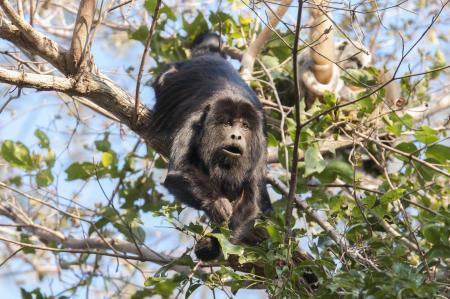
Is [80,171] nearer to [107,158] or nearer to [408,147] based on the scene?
[107,158]

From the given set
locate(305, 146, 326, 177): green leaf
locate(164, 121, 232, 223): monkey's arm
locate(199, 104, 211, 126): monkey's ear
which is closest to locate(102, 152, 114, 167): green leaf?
locate(164, 121, 232, 223): monkey's arm

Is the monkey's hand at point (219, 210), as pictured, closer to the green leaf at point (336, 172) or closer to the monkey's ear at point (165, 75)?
the green leaf at point (336, 172)

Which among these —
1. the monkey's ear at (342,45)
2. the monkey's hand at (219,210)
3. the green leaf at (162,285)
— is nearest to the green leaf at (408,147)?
the monkey's hand at (219,210)

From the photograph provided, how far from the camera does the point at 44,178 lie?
213 inches

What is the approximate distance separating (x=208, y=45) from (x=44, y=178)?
1911 millimetres

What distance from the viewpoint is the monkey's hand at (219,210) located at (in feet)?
15.3

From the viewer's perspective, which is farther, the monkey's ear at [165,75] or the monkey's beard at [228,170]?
the monkey's ear at [165,75]

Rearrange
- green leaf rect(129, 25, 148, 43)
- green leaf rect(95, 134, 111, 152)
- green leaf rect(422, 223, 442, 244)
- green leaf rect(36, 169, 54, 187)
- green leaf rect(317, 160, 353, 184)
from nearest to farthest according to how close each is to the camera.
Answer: green leaf rect(422, 223, 442, 244) < green leaf rect(317, 160, 353, 184) < green leaf rect(36, 169, 54, 187) < green leaf rect(95, 134, 111, 152) < green leaf rect(129, 25, 148, 43)

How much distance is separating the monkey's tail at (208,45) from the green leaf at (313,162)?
1671 millimetres

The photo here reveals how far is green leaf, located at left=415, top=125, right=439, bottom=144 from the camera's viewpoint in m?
4.70

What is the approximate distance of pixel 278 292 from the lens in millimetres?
3311

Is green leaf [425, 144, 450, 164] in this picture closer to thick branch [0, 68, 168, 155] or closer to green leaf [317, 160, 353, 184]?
green leaf [317, 160, 353, 184]

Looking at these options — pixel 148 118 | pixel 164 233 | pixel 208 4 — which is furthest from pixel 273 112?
pixel 164 233

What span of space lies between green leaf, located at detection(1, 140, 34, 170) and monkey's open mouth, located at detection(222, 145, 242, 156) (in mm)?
1630
